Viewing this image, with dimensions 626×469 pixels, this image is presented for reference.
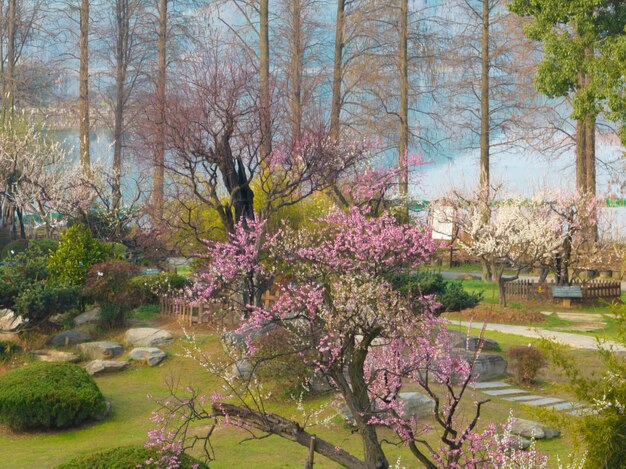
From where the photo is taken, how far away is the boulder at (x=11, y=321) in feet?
59.3

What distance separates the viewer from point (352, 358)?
28.4ft

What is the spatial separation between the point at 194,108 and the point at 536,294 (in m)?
14.4

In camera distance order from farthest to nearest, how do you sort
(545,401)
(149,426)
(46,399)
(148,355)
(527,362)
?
(148,355) → (527,362) → (545,401) → (149,426) → (46,399)

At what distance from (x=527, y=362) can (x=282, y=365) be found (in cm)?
486

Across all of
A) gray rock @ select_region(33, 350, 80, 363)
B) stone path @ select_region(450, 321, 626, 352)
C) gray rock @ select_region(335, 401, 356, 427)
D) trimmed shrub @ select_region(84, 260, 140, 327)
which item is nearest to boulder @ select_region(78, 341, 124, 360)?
gray rock @ select_region(33, 350, 80, 363)

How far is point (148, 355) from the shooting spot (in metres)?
16.7

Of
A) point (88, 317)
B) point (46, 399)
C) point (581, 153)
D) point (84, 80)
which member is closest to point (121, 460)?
point (46, 399)

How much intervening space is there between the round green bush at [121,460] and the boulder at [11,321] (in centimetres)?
1119

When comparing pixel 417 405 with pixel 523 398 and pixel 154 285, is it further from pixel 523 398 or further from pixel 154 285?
pixel 154 285

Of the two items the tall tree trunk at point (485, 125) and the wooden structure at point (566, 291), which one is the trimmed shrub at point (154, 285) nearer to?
the wooden structure at point (566, 291)

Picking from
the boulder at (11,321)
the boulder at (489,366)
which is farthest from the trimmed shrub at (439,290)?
the boulder at (11,321)

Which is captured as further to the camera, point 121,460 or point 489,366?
point 489,366

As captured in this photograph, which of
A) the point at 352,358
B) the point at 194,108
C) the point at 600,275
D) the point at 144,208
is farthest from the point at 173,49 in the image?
the point at 352,358

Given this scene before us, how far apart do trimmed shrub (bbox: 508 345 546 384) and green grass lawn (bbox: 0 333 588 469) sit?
1.54m
